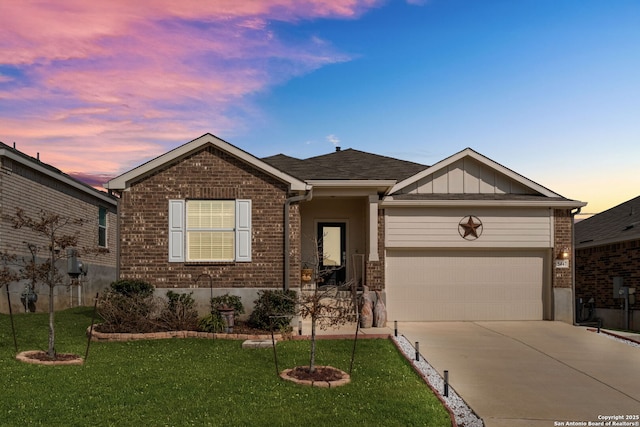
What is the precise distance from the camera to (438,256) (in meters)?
17.8

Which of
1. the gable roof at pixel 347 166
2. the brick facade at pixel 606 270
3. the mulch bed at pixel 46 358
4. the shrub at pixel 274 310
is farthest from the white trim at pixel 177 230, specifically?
the brick facade at pixel 606 270

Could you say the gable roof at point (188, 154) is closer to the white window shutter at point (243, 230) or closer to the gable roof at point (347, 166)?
the white window shutter at point (243, 230)

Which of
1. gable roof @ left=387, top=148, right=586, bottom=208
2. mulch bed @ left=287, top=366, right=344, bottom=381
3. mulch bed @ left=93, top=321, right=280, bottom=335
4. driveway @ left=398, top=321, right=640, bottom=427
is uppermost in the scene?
gable roof @ left=387, top=148, right=586, bottom=208

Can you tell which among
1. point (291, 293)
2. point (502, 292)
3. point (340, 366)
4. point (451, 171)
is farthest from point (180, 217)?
point (502, 292)

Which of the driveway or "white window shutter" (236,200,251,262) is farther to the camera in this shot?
"white window shutter" (236,200,251,262)

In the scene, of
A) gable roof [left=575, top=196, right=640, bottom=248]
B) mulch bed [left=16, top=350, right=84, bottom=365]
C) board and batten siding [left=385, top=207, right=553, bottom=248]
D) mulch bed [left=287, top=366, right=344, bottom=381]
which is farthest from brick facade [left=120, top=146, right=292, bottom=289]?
gable roof [left=575, top=196, right=640, bottom=248]

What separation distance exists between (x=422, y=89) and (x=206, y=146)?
240 inches

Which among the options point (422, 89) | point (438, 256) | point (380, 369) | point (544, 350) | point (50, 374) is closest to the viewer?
point (50, 374)

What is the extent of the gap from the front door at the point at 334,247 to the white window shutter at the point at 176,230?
506cm

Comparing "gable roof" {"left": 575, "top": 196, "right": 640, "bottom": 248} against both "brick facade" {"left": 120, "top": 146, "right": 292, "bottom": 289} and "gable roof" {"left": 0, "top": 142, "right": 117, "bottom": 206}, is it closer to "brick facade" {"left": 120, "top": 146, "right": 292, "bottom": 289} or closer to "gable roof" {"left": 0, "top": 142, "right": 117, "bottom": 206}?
"brick facade" {"left": 120, "top": 146, "right": 292, "bottom": 289}

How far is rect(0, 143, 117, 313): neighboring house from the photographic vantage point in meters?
17.1

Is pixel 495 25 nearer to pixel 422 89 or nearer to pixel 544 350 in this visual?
pixel 422 89

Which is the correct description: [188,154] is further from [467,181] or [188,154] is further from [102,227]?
[102,227]

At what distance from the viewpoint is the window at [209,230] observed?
50.6 feet
